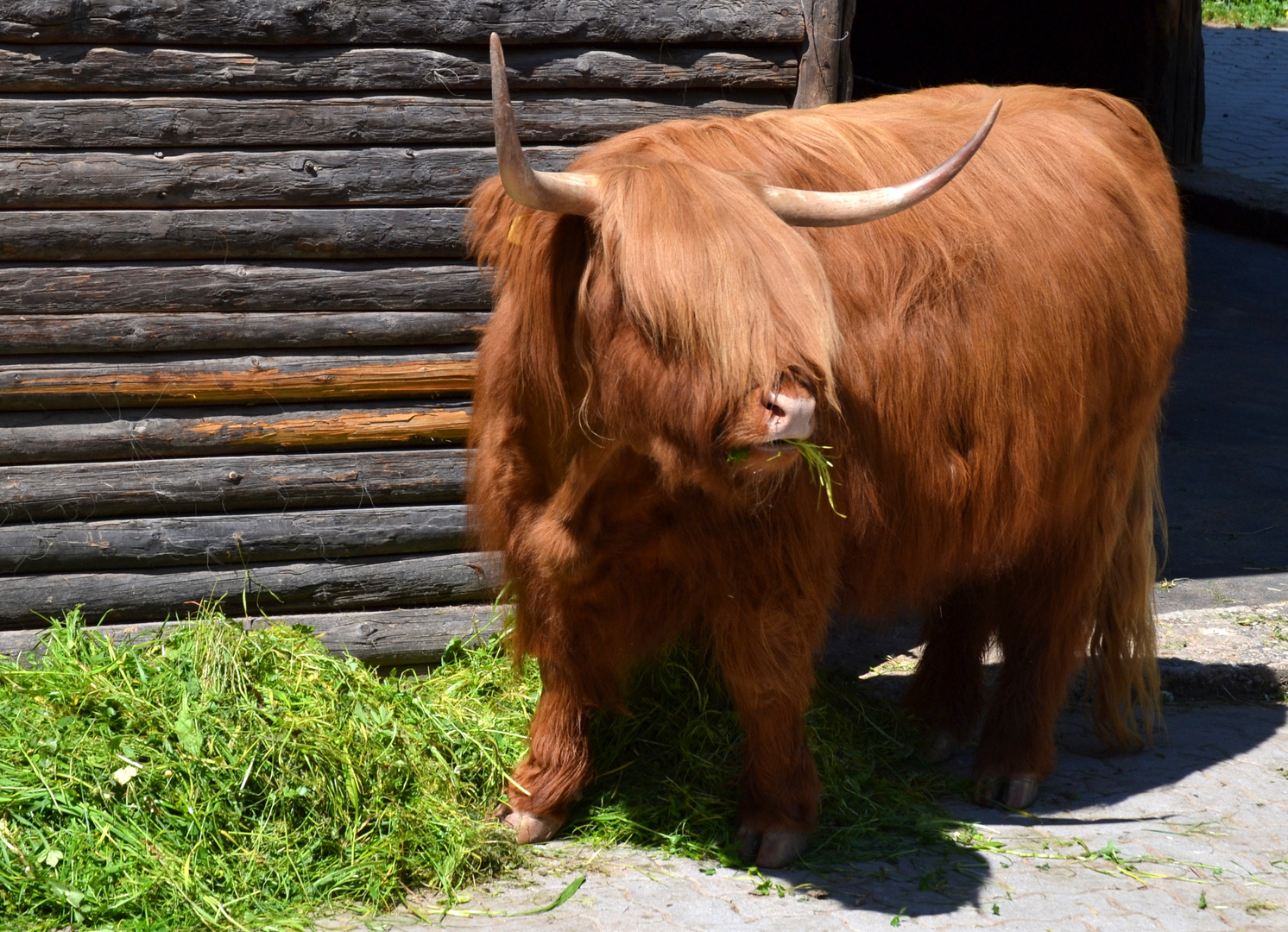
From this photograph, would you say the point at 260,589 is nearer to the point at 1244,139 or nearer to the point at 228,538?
the point at 228,538

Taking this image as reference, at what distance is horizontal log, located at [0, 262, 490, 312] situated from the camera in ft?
12.7

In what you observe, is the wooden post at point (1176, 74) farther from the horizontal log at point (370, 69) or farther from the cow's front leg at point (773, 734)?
the cow's front leg at point (773, 734)

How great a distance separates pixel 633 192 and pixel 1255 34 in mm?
21128

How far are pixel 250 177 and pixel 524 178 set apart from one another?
5.36ft

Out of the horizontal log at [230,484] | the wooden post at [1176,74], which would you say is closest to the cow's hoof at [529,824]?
the horizontal log at [230,484]

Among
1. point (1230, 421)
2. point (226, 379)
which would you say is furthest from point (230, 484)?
point (1230, 421)

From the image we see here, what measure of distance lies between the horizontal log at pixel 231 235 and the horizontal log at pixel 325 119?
0.22 meters

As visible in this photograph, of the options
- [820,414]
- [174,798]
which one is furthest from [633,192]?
[174,798]

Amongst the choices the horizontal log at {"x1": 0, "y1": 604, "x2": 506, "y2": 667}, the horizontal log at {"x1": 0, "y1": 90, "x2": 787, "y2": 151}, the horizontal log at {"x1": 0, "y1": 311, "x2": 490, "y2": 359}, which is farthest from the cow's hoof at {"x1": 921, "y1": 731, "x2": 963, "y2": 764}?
the horizontal log at {"x1": 0, "y1": 90, "x2": 787, "y2": 151}

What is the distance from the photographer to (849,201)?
2.92 m

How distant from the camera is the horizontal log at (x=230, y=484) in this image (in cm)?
399

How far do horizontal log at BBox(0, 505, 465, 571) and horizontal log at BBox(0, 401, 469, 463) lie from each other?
228mm

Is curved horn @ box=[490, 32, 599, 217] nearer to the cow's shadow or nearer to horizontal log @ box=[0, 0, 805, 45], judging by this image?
horizontal log @ box=[0, 0, 805, 45]

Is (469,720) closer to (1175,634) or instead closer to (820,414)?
(820,414)
